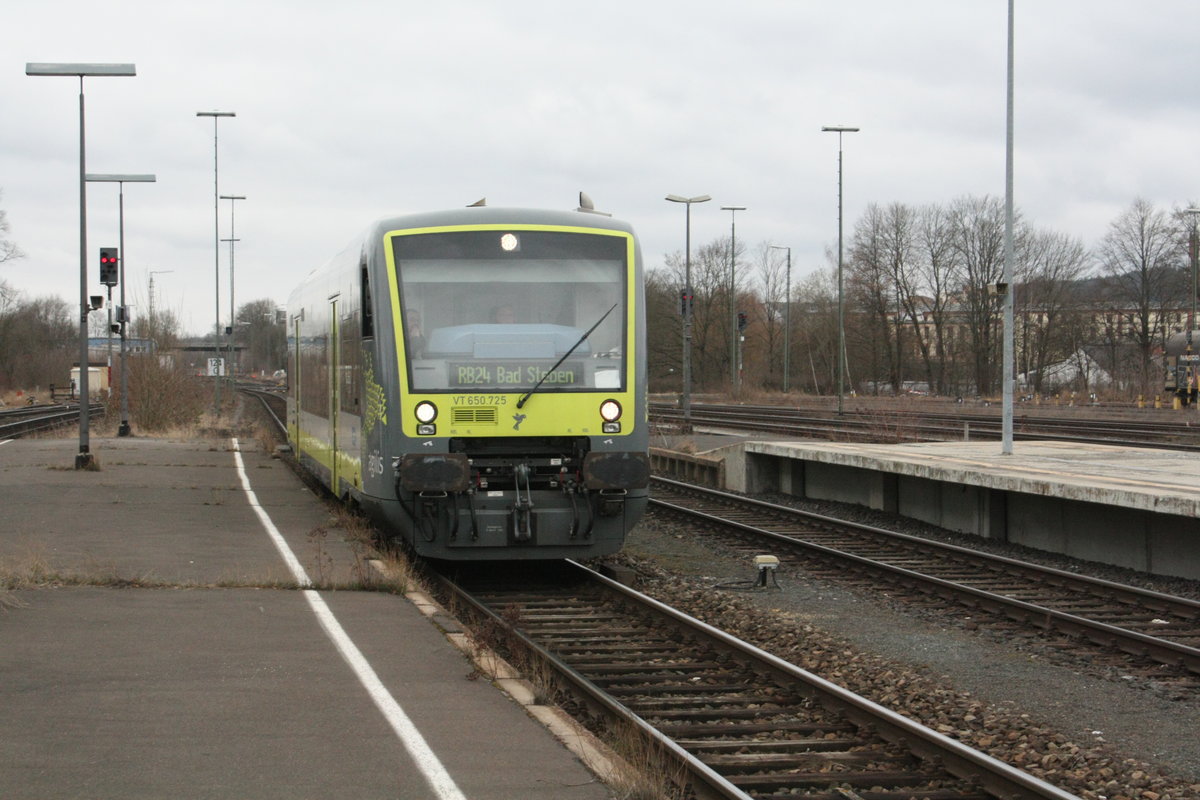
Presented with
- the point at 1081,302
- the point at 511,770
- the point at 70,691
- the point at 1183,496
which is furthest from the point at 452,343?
the point at 1081,302

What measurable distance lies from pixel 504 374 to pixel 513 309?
0.62 meters

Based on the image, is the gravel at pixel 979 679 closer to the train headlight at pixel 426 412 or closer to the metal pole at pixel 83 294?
the train headlight at pixel 426 412

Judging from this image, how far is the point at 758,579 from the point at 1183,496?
4039 mm

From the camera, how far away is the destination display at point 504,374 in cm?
1129

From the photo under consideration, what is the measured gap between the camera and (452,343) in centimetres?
1138

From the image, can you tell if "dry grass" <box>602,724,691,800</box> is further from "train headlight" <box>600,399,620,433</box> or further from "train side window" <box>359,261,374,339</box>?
"train side window" <box>359,261,374,339</box>

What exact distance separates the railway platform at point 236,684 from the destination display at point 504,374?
187cm

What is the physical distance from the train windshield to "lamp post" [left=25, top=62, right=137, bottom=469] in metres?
10.7

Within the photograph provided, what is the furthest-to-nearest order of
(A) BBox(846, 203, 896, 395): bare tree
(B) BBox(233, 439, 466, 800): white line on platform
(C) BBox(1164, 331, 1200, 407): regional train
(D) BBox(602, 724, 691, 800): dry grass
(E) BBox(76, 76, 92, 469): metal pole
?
1. (A) BBox(846, 203, 896, 395): bare tree
2. (C) BBox(1164, 331, 1200, 407): regional train
3. (E) BBox(76, 76, 92, 469): metal pole
4. (B) BBox(233, 439, 466, 800): white line on platform
5. (D) BBox(602, 724, 691, 800): dry grass

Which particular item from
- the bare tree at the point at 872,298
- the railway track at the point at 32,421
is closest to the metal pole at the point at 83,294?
the railway track at the point at 32,421

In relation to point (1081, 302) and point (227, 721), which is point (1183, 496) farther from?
point (1081, 302)

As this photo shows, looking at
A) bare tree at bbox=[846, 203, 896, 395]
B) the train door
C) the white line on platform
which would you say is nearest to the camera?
the white line on platform

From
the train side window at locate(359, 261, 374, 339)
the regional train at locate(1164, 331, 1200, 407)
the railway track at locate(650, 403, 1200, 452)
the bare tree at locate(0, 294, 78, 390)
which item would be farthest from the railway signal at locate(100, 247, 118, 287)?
the bare tree at locate(0, 294, 78, 390)

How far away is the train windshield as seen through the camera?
11.3 m
